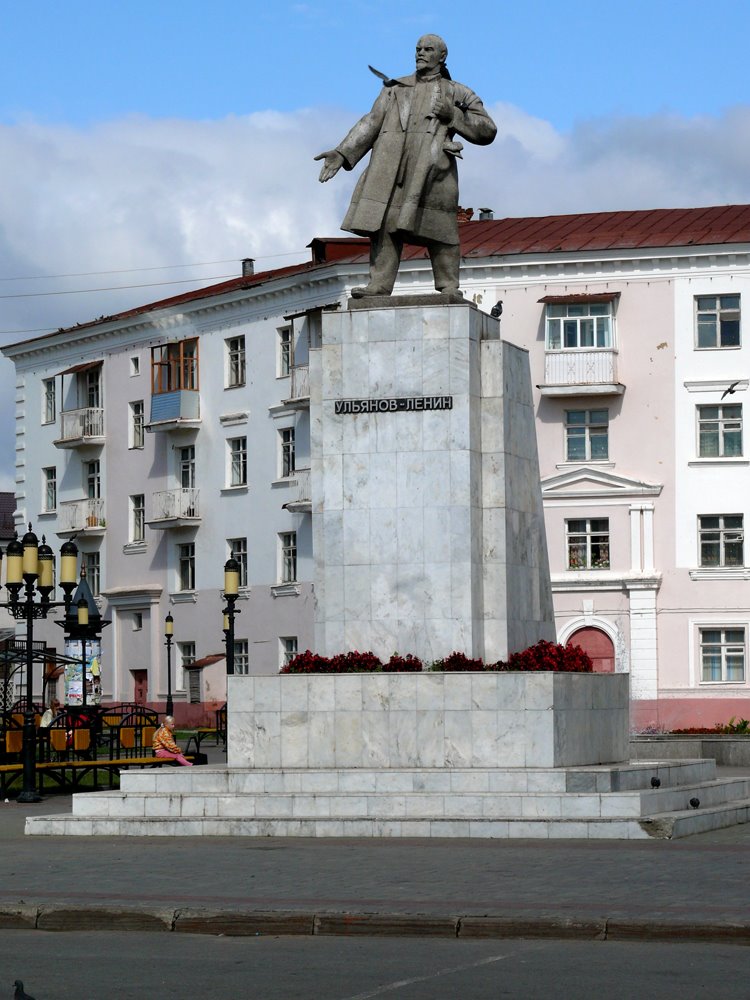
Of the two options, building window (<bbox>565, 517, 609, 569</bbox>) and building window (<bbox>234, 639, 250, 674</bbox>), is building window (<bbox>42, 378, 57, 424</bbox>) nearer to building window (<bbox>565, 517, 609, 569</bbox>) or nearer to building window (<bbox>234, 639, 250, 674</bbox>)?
building window (<bbox>234, 639, 250, 674</bbox>)

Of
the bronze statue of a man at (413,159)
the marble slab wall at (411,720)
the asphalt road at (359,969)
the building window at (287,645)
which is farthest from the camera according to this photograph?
the building window at (287,645)

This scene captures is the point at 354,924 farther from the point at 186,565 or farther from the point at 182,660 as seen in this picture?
the point at 186,565

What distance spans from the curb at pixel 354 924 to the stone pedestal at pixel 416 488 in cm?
784

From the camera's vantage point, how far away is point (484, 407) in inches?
835

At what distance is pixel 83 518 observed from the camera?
6575 centimetres

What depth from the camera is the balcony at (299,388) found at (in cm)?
5609

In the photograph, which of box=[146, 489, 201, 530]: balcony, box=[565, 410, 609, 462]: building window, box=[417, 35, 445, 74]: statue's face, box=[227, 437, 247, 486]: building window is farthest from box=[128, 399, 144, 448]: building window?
box=[417, 35, 445, 74]: statue's face

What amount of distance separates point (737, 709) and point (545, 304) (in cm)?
1303

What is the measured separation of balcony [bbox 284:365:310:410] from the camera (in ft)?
184

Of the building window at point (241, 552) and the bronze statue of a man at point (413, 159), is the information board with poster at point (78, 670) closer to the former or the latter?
the building window at point (241, 552)

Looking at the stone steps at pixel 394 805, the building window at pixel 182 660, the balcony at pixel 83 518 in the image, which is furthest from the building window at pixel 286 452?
the stone steps at pixel 394 805

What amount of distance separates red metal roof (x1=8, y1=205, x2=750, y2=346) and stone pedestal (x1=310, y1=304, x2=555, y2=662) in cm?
3252

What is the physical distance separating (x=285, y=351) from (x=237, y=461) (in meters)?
4.45

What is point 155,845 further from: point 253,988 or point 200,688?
point 200,688
